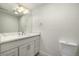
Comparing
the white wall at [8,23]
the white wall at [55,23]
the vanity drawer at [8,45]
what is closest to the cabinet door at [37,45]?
the white wall at [55,23]

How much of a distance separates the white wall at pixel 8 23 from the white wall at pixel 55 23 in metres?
0.68

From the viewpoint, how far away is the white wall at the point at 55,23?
158cm

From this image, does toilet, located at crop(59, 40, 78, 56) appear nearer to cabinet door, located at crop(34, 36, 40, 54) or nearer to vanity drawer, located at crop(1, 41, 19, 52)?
cabinet door, located at crop(34, 36, 40, 54)

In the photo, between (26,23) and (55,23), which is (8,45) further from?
(55,23)

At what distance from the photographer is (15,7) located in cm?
178

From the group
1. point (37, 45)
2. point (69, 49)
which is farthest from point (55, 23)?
point (37, 45)

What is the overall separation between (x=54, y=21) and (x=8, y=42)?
139cm

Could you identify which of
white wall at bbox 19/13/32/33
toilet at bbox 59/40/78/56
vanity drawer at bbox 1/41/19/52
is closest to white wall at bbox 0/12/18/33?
white wall at bbox 19/13/32/33

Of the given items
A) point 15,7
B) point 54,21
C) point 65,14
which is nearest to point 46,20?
point 54,21

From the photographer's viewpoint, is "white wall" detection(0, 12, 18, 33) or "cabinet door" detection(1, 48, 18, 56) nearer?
"cabinet door" detection(1, 48, 18, 56)

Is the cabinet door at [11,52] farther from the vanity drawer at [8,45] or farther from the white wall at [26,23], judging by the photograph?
the white wall at [26,23]

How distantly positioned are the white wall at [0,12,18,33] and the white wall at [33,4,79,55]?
26.9 inches

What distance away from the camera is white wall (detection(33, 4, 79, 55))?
5.19 feet

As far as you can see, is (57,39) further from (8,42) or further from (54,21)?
(8,42)
